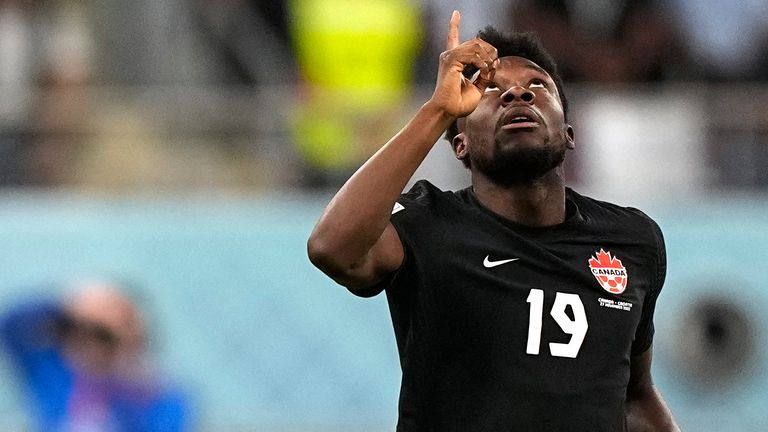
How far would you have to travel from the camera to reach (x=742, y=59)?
383 inches

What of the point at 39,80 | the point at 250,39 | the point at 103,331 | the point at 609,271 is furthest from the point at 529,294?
the point at 39,80

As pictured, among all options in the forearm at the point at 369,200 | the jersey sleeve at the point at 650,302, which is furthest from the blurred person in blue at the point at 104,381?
the forearm at the point at 369,200

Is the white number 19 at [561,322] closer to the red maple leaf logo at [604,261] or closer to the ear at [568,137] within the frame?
the red maple leaf logo at [604,261]

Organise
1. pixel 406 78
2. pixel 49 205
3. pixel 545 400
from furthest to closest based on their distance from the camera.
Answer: pixel 406 78, pixel 49 205, pixel 545 400

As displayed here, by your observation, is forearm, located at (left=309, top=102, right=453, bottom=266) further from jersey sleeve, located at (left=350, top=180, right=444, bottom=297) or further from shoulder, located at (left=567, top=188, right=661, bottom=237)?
shoulder, located at (left=567, top=188, right=661, bottom=237)

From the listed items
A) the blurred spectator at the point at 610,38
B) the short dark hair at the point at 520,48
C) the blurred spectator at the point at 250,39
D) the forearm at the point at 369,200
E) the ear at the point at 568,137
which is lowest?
the forearm at the point at 369,200

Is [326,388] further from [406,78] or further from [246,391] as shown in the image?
[406,78]

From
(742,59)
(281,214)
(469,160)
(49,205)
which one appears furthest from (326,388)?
(469,160)

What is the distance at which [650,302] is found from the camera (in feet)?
14.0

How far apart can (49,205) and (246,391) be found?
146cm

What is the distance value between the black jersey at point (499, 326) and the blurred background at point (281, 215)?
4.57 m

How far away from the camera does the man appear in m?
3.75

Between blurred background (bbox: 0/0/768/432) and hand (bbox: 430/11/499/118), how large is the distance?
4.76 m

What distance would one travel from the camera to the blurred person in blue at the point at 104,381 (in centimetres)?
600
